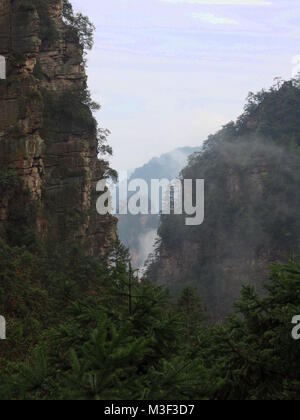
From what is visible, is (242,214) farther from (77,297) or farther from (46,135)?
(77,297)

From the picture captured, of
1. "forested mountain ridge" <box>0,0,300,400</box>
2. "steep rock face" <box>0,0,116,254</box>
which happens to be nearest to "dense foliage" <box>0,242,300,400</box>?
"forested mountain ridge" <box>0,0,300,400</box>

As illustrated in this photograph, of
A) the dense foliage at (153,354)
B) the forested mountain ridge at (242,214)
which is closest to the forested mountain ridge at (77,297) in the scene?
the dense foliage at (153,354)

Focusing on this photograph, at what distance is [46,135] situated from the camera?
42.4 meters

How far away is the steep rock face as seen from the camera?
35281 mm

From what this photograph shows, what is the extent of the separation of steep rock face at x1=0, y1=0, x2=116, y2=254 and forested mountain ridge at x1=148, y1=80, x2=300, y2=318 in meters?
32.6

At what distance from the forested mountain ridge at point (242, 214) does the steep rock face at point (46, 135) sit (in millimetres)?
32584

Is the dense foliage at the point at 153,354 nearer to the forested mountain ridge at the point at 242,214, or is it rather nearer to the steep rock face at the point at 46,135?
the steep rock face at the point at 46,135

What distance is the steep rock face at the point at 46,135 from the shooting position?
3528cm

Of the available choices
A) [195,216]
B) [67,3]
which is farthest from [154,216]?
[67,3]

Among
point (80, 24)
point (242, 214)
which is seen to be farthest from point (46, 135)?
point (242, 214)

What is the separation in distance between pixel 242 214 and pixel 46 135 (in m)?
44.3

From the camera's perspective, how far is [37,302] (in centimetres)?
2541

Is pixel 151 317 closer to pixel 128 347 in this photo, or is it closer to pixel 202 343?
pixel 128 347
